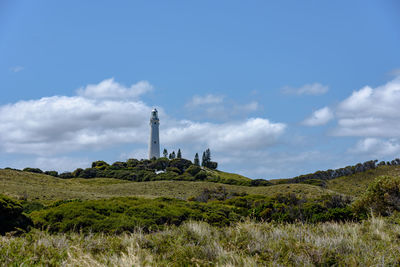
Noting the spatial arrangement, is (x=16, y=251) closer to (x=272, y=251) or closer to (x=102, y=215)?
(x=272, y=251)

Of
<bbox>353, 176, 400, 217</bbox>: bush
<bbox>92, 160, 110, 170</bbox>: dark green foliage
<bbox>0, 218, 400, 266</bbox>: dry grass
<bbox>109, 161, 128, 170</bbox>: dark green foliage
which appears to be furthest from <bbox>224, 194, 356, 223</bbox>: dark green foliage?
<bbox>92, 160, 110, 170</bbox>: dark green foliage

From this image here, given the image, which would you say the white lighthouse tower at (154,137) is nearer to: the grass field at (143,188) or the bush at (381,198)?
the grass field at (143,188)

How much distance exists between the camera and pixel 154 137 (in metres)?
106

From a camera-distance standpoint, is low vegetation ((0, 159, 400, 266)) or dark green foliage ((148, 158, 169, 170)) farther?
dark green foliage ((148, 158, 169, 170))

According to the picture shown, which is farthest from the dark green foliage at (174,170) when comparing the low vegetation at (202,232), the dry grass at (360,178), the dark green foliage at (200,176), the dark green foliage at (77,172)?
the low vegetation at (202,232)

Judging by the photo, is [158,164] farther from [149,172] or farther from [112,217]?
[112,217]

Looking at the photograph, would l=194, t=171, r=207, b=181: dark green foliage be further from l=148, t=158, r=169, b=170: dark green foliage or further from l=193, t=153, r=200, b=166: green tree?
l=193, t=153, r=200, b=166: green tree

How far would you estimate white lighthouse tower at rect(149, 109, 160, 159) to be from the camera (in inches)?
4149

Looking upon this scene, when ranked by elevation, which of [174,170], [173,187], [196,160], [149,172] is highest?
[196,160]

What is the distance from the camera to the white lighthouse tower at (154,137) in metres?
105

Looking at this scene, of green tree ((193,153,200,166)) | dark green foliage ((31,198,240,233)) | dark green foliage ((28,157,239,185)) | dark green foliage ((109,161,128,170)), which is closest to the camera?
dark green foliage ((31,198,240,233))

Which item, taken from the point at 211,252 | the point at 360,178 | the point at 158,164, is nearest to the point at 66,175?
the point at 158,164

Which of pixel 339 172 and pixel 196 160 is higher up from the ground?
pixel 196 160

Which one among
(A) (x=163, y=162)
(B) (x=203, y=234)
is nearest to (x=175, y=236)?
(B) (x=203, y=234)
